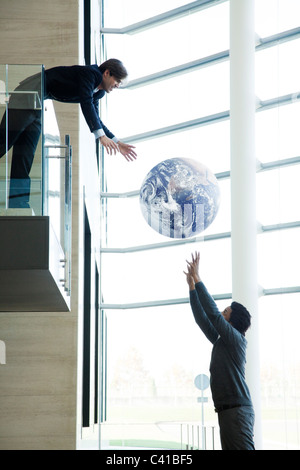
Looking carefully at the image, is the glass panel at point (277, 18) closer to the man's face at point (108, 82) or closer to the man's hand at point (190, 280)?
the man's face at point (108, 82)

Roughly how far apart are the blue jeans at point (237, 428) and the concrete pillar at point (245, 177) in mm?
7054

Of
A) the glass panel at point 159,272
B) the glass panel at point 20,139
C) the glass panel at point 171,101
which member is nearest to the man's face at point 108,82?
the glass panel at point 20,139

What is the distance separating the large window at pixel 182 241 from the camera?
515 inches

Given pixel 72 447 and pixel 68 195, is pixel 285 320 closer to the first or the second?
pixel 72 447

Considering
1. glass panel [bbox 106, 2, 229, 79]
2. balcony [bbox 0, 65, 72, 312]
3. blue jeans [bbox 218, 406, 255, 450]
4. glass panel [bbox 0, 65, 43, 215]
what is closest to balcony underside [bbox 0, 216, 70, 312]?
balcony [bbox 0, 65, 72, 312]

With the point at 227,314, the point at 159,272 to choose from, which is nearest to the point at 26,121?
the point at 227,314

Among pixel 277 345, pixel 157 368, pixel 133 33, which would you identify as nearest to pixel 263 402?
pixel 277 345

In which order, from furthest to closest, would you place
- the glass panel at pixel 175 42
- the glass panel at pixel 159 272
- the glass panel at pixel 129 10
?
the glass panel at pixel 129 10 → the glass panel at pixel 175 42 → the glass panel at pixel 159 272

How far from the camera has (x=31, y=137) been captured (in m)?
5.02

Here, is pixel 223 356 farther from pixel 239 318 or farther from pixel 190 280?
pixel 190 280

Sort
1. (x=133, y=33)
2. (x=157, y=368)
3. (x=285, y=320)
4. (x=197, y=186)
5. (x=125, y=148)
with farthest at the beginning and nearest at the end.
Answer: (x=133, y=33)
(x=157, y=368)
(x=285, y=320)
(x=197, y=186)
(x=125, y=148)

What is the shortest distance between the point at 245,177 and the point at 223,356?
7.54 m

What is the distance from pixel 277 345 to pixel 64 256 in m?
7.59

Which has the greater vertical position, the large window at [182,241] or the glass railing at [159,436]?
the large window at [182,241]
